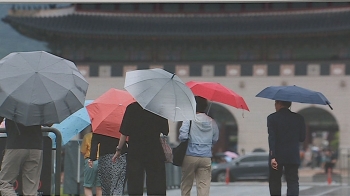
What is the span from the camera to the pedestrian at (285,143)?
27.6 feet

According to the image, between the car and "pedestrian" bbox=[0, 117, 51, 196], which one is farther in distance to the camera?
the car

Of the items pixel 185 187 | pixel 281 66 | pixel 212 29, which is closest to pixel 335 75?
pixel 281 66

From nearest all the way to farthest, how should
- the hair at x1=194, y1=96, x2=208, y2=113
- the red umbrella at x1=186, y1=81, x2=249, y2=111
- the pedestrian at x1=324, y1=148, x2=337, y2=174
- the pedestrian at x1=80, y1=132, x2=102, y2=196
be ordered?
the hair at x1=194, y1=96, x2=208, y2=113 → the red umbrella at x1=186, y1=81, x2=249, y2=111 → the pedestrian at x1=80, y1=132, x2=102, y2=196 → the pedestrian at x1=324, y1=148, x2=337, y2=174

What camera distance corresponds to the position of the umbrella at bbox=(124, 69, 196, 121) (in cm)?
812

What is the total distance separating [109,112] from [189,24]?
15.7m

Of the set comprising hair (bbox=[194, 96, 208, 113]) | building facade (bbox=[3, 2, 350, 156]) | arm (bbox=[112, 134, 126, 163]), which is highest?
building facade (bbox=[3, 2, 350, 156])

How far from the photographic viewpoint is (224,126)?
117 feet

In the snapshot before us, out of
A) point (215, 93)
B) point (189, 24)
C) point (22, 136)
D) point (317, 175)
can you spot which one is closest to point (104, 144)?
point (215, 93)

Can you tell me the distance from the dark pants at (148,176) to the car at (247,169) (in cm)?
1920

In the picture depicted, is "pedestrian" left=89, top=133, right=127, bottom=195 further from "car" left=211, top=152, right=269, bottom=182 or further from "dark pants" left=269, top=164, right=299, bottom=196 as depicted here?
"car" left=211, top=152, right=269, bottom=182

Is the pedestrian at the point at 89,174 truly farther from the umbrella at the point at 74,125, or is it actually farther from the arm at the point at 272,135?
the arm at the point at 272,135

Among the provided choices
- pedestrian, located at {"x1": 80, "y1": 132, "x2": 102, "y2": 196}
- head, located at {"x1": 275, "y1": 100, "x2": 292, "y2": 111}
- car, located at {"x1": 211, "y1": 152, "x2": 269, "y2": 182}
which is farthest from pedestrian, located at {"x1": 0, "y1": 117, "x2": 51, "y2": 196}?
car, located at {"x1": 211, "y1": 152, "x2": 269, "y2": 182}

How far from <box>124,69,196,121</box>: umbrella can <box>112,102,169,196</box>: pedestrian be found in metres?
Result: 0.10

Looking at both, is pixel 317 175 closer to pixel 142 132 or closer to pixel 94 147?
pixel 94 147
